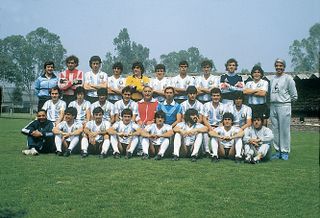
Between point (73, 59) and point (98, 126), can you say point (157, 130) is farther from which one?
point (73, 59)

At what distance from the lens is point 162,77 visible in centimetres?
941

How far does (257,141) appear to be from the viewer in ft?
26.0

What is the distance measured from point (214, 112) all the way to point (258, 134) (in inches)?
44.0

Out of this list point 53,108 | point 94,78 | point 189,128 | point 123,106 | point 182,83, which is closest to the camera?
point 189,128

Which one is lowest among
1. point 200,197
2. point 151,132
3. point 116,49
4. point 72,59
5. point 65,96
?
point 200,197

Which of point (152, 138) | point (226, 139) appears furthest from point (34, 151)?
point (226, 139)

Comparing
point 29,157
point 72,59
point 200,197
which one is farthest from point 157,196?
point 72,59

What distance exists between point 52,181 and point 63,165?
4.74 ft

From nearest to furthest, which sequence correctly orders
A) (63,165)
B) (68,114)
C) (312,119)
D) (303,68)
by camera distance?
(63,165) < (68,114) < (312,119) < (303,68)

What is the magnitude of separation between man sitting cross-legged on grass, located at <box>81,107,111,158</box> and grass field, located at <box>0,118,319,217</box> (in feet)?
2.68

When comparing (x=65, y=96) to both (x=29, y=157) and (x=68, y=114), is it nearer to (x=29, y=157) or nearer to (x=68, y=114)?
(x=68, y=114)

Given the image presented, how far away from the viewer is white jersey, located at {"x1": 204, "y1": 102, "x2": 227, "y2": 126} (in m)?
8.65

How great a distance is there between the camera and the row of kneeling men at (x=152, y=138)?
8031mm

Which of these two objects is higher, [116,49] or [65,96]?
[116,49]
